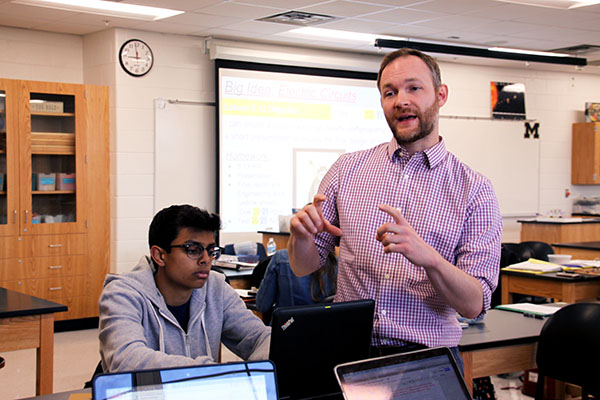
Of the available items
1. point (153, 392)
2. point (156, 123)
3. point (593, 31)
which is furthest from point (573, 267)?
point (153, 392)

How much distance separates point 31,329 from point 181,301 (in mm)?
1514

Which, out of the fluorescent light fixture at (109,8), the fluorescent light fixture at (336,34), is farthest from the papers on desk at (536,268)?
the fluorescent light fixture at (109,8)

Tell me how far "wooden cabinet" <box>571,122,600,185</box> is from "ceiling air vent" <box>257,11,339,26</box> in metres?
5.18

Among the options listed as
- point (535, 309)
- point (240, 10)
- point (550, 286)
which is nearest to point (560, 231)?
point (550, 286)

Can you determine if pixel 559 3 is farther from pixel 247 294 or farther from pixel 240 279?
pixel 247 294

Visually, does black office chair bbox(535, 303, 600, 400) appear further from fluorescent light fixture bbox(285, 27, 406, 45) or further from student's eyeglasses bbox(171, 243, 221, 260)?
fluorescent light fixture bbox(285, 27, 406, 45)

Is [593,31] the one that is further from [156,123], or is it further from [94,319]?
[94,319]

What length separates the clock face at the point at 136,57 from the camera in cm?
701

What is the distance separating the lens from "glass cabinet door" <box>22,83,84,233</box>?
6.71m

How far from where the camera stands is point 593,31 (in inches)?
296

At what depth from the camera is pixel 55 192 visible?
268 inches

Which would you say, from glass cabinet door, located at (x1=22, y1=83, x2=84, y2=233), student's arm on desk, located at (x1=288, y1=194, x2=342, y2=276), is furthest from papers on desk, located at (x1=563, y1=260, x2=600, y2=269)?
glass cabinet door, located at (x1=22, y1=83, x2=84, y2=233)

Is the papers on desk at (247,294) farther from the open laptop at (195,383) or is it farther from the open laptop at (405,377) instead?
the open laptop at (195,383)

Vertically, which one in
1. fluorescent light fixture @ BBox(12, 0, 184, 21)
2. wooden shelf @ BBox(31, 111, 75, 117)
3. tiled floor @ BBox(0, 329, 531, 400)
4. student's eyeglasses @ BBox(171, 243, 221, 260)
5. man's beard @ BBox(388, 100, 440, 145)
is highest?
fluorescent light fixture @ BBox(12, 0, 184, 21)
